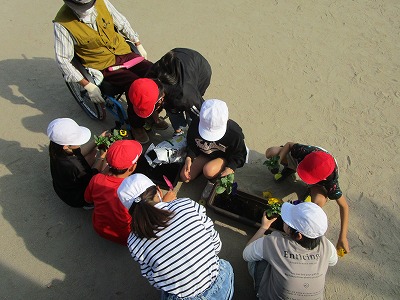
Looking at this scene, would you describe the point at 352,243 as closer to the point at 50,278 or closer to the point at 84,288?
the point at 84,288

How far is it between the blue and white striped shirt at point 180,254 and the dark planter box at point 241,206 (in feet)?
3.04

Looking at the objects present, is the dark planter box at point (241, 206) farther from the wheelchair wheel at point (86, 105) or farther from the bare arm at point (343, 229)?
the wheelchair wheel at point (86, 105)

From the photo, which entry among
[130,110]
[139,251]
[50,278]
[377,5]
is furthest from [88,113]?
[377,5]

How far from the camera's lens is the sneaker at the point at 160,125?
4.13 m

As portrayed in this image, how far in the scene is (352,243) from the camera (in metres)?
3.26

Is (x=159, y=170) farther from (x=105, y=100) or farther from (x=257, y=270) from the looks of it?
(x=257, y=270)

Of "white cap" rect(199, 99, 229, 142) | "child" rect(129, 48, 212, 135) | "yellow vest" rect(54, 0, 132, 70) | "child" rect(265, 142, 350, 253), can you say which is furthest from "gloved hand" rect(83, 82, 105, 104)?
"child" rect(265, 142, 350, 253)

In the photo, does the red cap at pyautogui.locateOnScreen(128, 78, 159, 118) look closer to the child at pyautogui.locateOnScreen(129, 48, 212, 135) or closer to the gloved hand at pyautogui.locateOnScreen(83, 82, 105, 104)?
the child at pyautogui.locateOnScreen(129, 48, 212, 135)

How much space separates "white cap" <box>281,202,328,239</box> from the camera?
2.34 meters

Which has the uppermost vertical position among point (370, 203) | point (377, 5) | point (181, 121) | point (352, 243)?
point (377, 5)

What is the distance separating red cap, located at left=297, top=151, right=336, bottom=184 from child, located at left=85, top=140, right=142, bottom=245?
4.96ft

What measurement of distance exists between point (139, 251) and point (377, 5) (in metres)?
5.74

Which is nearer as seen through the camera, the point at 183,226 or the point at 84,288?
the point at 183,226

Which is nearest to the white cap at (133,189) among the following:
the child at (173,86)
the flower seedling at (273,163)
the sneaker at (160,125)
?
the child at (173,86)
